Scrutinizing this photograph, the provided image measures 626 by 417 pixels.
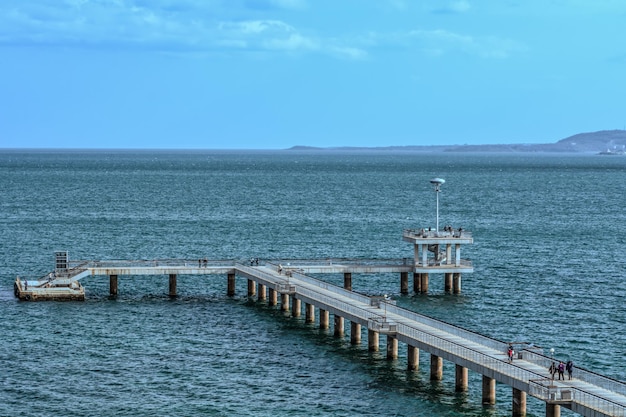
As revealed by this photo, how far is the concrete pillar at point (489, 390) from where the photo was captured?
158ft

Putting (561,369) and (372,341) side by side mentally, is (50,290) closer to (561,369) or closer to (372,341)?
(372,341)

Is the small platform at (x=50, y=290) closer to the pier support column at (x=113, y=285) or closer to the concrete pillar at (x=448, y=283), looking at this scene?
the pier support column at (x=113, y=285)

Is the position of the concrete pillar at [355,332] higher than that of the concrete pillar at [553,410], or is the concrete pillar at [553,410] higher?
the concrete pillar at [553,410]

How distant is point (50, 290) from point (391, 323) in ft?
83.9

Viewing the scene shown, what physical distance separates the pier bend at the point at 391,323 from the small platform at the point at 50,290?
0.20 ft

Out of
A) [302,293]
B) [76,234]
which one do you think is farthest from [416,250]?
[76,234]

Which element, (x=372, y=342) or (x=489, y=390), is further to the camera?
(x=372, y=342)

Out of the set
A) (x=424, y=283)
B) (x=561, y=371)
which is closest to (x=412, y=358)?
(x=561, y=371)

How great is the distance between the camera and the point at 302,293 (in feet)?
217

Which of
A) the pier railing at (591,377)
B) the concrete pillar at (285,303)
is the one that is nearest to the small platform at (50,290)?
the concrete pillar at (285,303)

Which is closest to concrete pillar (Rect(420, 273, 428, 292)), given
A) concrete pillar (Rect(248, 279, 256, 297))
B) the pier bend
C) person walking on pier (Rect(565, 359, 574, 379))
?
the pier bend

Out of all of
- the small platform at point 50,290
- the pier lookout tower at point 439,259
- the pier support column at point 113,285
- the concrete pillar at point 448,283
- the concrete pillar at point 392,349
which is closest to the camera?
the concrete pillar at point 392,349

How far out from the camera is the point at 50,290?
71.4 meters

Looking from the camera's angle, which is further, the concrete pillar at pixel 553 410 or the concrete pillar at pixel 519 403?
the concrete pillar at pixel 519 403
